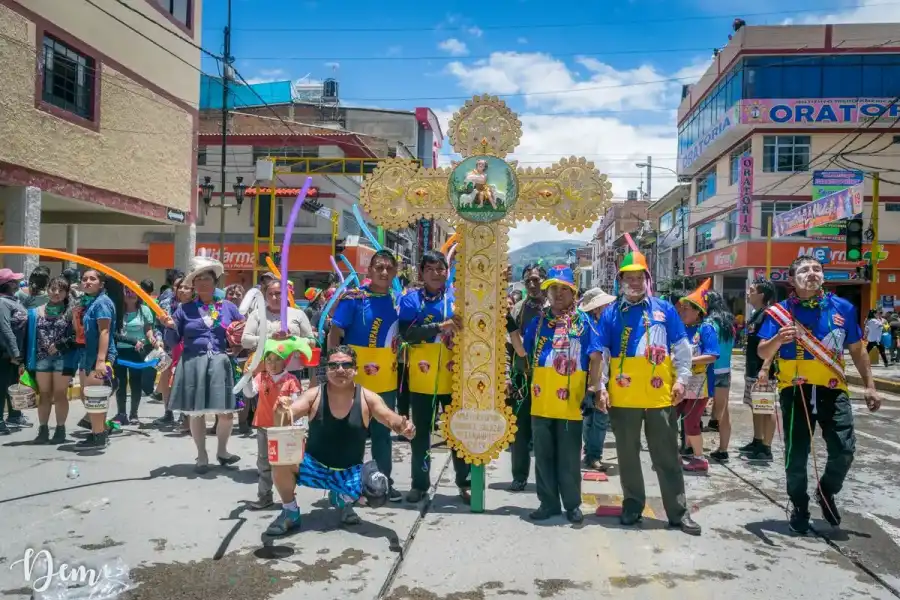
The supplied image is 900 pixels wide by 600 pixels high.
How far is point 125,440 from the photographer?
7203mm

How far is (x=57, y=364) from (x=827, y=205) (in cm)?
2038

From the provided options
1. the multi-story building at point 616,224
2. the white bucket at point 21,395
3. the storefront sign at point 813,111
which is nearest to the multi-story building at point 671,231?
the storefront sign at point 813,111

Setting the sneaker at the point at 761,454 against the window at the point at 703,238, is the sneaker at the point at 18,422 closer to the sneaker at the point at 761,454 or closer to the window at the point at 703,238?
the sneaker at the point at 761,454

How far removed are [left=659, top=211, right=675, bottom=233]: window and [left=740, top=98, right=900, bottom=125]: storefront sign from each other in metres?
16.1

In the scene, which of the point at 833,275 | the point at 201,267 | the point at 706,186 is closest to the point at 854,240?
the point at 201,267

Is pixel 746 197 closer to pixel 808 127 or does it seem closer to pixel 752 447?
pixel 808 127

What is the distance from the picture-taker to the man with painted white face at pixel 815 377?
15.2ft

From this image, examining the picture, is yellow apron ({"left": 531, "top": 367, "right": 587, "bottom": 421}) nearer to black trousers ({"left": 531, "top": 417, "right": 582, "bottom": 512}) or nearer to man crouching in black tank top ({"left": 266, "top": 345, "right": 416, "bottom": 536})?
black trousers ({"left": 531, "top": 417, "right": 582, "bottom": 512})

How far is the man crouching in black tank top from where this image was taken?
14.5ft

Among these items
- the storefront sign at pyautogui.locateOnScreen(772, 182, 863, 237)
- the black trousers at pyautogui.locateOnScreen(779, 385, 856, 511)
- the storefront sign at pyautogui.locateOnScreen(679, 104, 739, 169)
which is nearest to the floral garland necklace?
the black trousers at pyautogui.locateOnScreen(779, 385, 856, 511)

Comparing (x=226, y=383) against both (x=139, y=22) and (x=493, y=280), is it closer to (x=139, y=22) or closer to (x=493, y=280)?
(x=493, y=280)

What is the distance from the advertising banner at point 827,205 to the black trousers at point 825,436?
16583 millimetres

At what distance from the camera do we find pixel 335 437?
4465 mm

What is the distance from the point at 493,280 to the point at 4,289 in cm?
569
